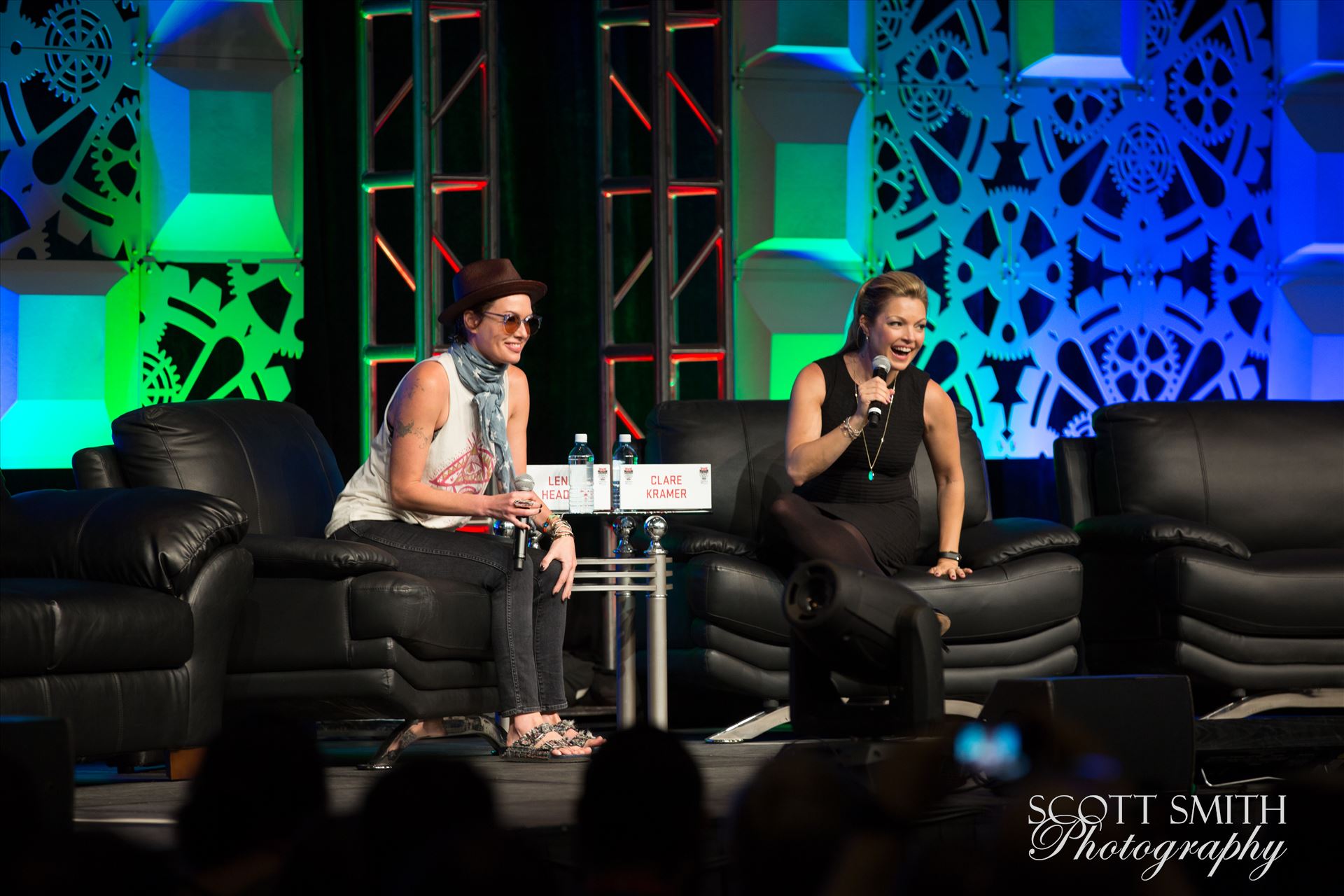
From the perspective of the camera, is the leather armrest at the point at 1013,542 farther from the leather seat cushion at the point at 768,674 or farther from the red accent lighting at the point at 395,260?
the red accent lighting at the point at 395,260

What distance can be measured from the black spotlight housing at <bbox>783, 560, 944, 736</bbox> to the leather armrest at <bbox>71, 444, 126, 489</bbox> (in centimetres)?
189

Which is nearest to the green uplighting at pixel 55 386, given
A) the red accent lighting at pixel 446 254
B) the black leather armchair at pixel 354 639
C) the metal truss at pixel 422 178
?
the metal truss at pixel 422 178

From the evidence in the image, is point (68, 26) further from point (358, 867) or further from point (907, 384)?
point (358, 867)

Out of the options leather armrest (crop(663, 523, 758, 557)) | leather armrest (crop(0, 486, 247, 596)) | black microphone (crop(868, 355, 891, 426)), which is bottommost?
leather armrest (crop(663, 523, 758, 557))

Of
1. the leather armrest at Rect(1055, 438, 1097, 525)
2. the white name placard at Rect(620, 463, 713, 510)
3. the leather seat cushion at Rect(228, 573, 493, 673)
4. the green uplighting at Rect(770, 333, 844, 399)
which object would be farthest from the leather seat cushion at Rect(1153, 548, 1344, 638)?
the leather seat cushion at Rect(228, 573, 493, 673)

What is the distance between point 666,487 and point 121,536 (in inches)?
57.0

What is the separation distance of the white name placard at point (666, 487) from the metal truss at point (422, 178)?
1.17 meters

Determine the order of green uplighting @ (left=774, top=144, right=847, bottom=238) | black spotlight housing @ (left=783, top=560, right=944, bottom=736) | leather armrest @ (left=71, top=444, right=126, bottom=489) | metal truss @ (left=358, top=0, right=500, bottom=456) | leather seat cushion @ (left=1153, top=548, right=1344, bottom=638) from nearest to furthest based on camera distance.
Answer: black spotlight housing @ (left=783, top=560, right=944, bottom=736) < leather armrest @ (left=71, top=444, right=126, bottom=489) < leather seat cushion @ (left=1153, top=548, right=1344, bottom=638) < metal truss @ (left=358, top=0, right=500, bottom=456) < green uplighting @ (left=774, top=144, right=847, bottom=238)

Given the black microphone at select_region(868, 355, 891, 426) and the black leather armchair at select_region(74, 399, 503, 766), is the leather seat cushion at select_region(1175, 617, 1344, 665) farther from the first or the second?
the black leather armchair at select_region(74, 399, 503, 766)

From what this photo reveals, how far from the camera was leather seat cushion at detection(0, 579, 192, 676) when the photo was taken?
2.85 m

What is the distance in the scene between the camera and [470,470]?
381 centimetres

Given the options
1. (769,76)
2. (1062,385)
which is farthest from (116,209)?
(1062,385)

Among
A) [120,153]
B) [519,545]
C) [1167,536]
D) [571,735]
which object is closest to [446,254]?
[120,153]

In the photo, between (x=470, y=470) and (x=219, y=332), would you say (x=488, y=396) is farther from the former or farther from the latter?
(x=219, y=332)
